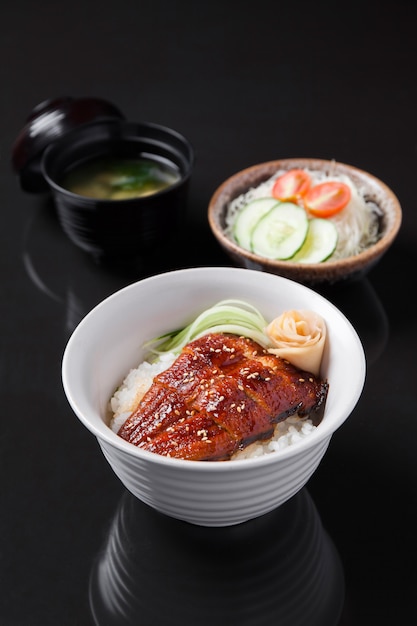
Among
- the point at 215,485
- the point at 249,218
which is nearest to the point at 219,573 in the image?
the point at 215,485

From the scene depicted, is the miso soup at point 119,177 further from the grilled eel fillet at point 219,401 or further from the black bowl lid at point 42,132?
the grilled eel fillet at point 219,401

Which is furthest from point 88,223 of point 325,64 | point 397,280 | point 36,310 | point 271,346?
point 325,64

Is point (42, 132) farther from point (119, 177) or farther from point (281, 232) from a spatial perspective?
point (281, 232)

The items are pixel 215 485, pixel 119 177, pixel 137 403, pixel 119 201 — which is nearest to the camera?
pixel 215 485

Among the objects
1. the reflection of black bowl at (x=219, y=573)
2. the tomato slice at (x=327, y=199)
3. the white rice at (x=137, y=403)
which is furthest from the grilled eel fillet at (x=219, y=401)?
the tomato slice at (x=327, y=199)

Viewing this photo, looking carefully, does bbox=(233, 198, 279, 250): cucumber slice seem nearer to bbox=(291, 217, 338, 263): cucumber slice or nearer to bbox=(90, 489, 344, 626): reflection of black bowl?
bbox=(291, 217, 338, 263): cucumber slice
